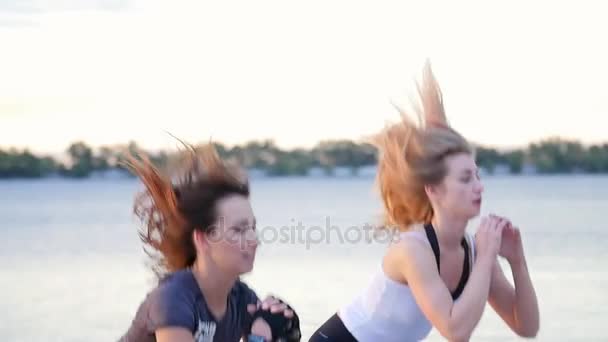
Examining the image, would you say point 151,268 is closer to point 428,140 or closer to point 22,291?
point 428,140

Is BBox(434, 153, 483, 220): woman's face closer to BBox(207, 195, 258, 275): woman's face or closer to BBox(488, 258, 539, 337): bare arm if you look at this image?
BBox(488, 258, 539, 337): bare arm

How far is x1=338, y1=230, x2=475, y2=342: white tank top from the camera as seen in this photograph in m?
4.25

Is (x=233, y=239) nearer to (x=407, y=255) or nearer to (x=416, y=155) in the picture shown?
(x=407, y=255)

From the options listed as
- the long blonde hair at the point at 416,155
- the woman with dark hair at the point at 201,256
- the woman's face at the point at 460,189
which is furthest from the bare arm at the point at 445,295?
the woman with dark hair at the point at 201,256

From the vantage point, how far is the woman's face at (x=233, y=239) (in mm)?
3936

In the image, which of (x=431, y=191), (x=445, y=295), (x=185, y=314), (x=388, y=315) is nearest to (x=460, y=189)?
(x=431, y=191)

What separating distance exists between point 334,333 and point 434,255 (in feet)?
1.39

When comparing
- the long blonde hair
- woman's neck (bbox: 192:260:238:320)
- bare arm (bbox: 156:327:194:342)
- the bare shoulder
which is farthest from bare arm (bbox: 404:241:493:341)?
bare arm (bbox: 156:327:194:342)

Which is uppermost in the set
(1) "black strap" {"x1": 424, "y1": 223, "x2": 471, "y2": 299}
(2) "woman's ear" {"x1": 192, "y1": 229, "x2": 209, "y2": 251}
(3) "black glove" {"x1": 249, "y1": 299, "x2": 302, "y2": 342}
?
(2) "woman's ear" {"x1": 192, "y1": 229, "x2": 209, "y2": 251}

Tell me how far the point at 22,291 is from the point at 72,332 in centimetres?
229

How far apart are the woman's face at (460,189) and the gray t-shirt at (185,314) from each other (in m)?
0.69

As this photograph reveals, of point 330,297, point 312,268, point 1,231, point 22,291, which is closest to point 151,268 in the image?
point 330,297

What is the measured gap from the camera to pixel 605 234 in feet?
50.5

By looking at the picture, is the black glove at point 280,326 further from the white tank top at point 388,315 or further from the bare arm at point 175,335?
the white tank top at point 388,315
